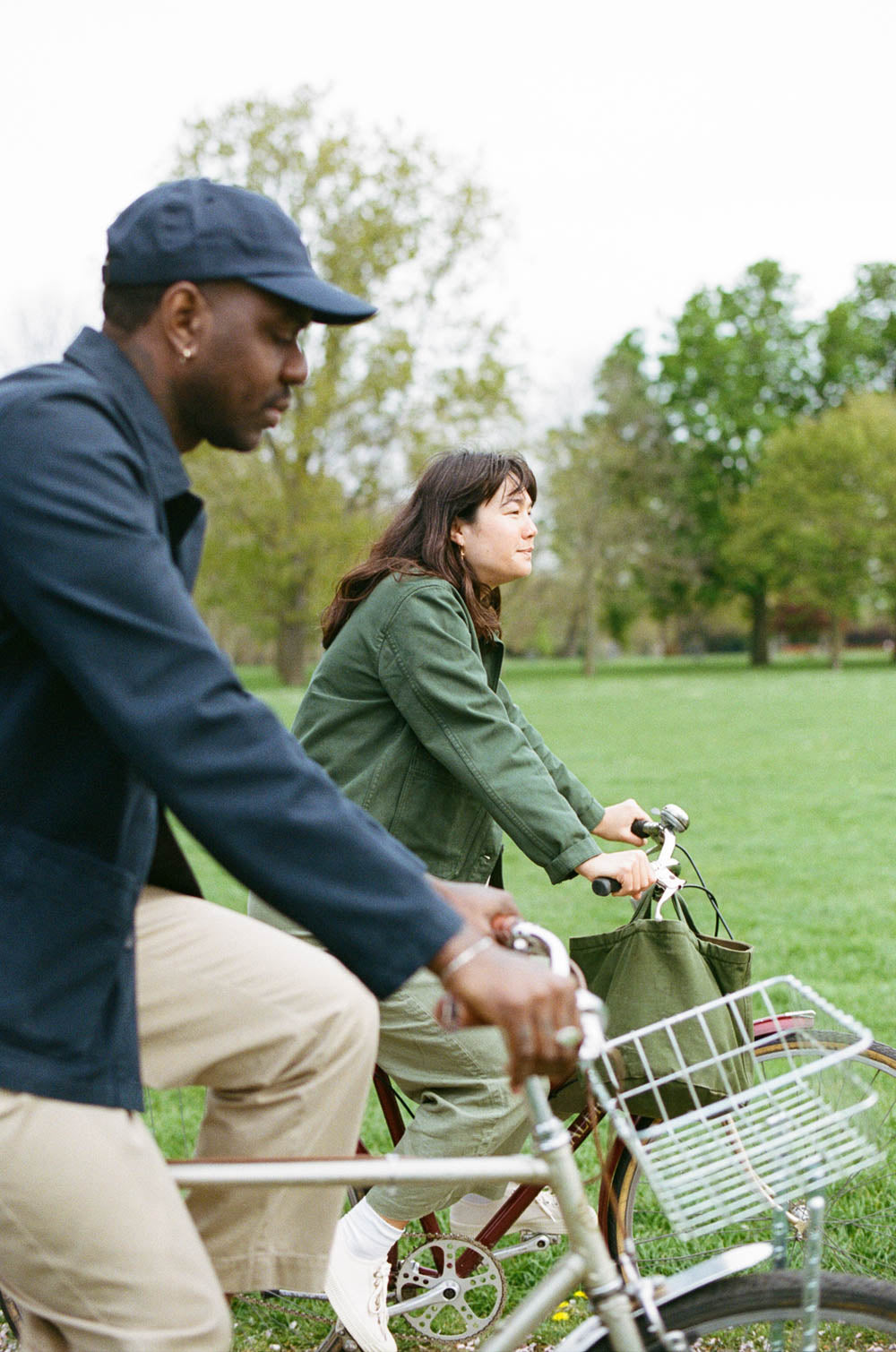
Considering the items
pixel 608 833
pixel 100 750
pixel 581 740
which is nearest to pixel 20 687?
pixel 100 750

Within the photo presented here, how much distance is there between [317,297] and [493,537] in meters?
1.68

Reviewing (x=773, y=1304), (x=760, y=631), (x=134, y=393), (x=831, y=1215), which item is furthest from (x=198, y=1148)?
(x=760, y=631)

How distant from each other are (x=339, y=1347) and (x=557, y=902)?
5786mm

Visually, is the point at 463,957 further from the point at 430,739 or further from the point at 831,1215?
the point at 831,1215

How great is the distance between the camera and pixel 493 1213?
3.47 meters

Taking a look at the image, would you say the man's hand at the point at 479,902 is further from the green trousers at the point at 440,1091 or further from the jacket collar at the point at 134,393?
the green trousers at the point at 440,1091

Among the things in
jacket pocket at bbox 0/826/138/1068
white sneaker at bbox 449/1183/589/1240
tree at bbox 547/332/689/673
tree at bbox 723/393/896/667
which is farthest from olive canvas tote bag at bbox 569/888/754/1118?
tree at bbox 723/393/896/667

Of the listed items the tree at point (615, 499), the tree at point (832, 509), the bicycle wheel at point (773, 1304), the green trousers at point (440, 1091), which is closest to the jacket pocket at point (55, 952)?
the bicycle wheel at point (773, 1304)

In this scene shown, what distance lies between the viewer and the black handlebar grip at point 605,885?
9.40 feet

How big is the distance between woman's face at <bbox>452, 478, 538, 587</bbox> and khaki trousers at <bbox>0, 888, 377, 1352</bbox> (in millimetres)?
1521

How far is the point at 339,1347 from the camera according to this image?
3.34 meters

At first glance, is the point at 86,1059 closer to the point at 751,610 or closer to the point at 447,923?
the point at 447,923

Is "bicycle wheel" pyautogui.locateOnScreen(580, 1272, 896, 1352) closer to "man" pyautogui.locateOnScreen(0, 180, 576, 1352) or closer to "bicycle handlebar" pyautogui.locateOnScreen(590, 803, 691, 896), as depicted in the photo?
"man" pyautogui.locateOnScreen(0, 180, 576, 1352)

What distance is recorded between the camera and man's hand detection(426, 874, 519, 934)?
189 centimetres
